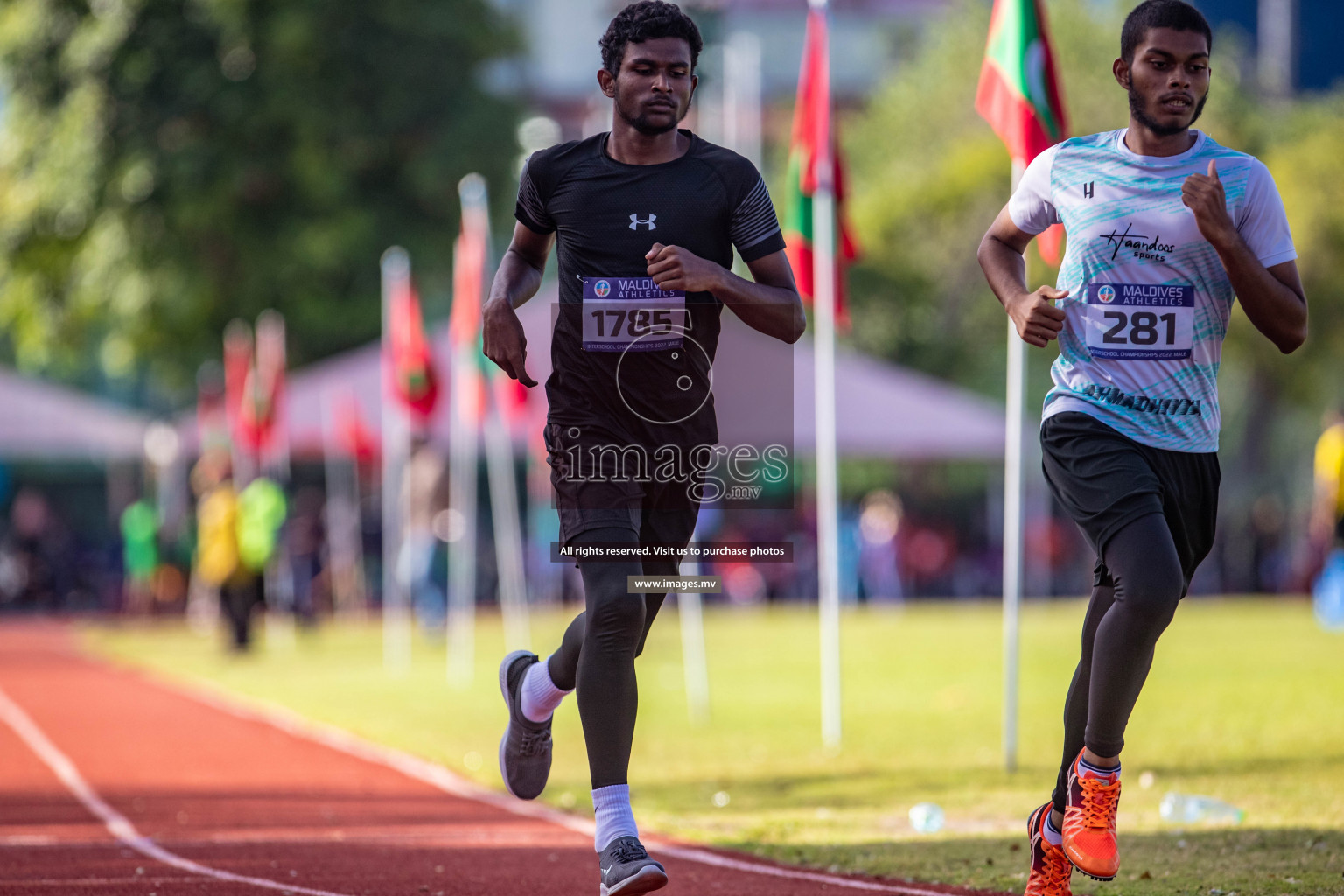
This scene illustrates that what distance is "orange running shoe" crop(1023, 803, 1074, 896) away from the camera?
5.01 metres

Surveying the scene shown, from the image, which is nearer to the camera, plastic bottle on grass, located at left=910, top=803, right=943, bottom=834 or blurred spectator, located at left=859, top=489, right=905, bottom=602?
plastic bottle on grass, located at left=910, top=803, right=943, bottom=834

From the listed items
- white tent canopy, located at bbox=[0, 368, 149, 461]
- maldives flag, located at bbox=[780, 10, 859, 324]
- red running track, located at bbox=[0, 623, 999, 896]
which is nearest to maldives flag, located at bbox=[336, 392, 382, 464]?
white tent canopy, located at bbox=[0, 368, 149, 461]

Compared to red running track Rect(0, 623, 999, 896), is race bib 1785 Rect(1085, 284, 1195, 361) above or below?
above

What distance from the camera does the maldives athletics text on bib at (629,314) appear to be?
16.6 feet

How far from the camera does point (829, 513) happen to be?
36.4 ft

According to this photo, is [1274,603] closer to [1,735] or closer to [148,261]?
[148,261]

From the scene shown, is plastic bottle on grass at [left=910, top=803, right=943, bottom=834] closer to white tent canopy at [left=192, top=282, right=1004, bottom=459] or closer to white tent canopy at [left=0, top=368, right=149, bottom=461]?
white tent canopy at [left=192, top=282, right=1004, bottom=459]

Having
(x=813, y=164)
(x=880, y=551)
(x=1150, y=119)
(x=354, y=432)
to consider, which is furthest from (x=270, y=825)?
(x=880, y=551)

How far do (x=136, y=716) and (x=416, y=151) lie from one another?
23164 millimetres

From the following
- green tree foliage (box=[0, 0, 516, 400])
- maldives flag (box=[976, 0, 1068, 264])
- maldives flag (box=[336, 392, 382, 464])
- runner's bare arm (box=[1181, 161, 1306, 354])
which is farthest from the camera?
green tree foliage (box=[0, 0, 516, 400])

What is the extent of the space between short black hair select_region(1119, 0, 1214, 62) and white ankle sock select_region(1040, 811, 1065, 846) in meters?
2.09

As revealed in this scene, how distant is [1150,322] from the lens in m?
4.86

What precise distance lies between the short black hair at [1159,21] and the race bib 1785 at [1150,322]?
64 cm

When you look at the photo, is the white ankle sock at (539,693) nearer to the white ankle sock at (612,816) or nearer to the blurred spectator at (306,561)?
the white ankle sock at (612,816)
